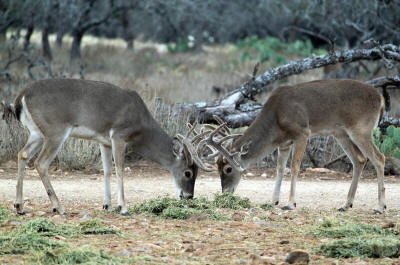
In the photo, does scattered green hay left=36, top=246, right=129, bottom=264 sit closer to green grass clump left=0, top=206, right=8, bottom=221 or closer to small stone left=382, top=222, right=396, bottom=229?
green grass clump left=0, top=206, right=8, bottom=221

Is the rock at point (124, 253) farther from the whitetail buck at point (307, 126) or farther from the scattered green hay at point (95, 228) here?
the whitetail buck at point (307, 126)

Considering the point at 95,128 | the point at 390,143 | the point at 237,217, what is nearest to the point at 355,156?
the point at 237,217

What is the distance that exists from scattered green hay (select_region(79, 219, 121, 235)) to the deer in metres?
1.11

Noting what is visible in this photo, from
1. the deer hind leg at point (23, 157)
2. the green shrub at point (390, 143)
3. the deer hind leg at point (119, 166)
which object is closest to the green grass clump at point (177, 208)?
the deer hind leg at point (119, 166)

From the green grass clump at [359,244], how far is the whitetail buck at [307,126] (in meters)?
2.12

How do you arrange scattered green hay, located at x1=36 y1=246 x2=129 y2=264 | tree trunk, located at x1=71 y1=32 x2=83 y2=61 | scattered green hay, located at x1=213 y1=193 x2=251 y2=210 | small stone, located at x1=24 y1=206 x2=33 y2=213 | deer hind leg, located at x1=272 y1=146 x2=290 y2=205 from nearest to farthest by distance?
scattered green hay, located at x1=36 y1=246 x2=129 y2=264 < small stone, located at x1=24 y1=206 x2=33 y2=213 < scattered green hay, located at x1=213 y1=193 x2=251 y2=210 < deer hind leg, located at x1=272 y1=146 x2=290 y2=205 < tree trunk, located at x1=71 y1=32 x2=83 y2=61

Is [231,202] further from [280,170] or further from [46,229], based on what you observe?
[46,229]

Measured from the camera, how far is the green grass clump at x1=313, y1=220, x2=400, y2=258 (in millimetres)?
6207

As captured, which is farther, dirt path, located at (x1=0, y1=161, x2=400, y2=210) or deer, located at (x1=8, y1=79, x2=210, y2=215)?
dirt path, located at (x1=0, y1=161, x2=400, y2=210)

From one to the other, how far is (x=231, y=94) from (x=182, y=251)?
25.6 ft

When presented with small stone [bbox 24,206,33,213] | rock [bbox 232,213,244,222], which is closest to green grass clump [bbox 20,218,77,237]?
small stone [bbox 24,206,33,213]

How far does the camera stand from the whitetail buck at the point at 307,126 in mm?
9336

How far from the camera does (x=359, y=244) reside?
636 centimetres

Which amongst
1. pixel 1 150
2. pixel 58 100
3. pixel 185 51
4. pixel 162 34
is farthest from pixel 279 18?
pixel 58 100
